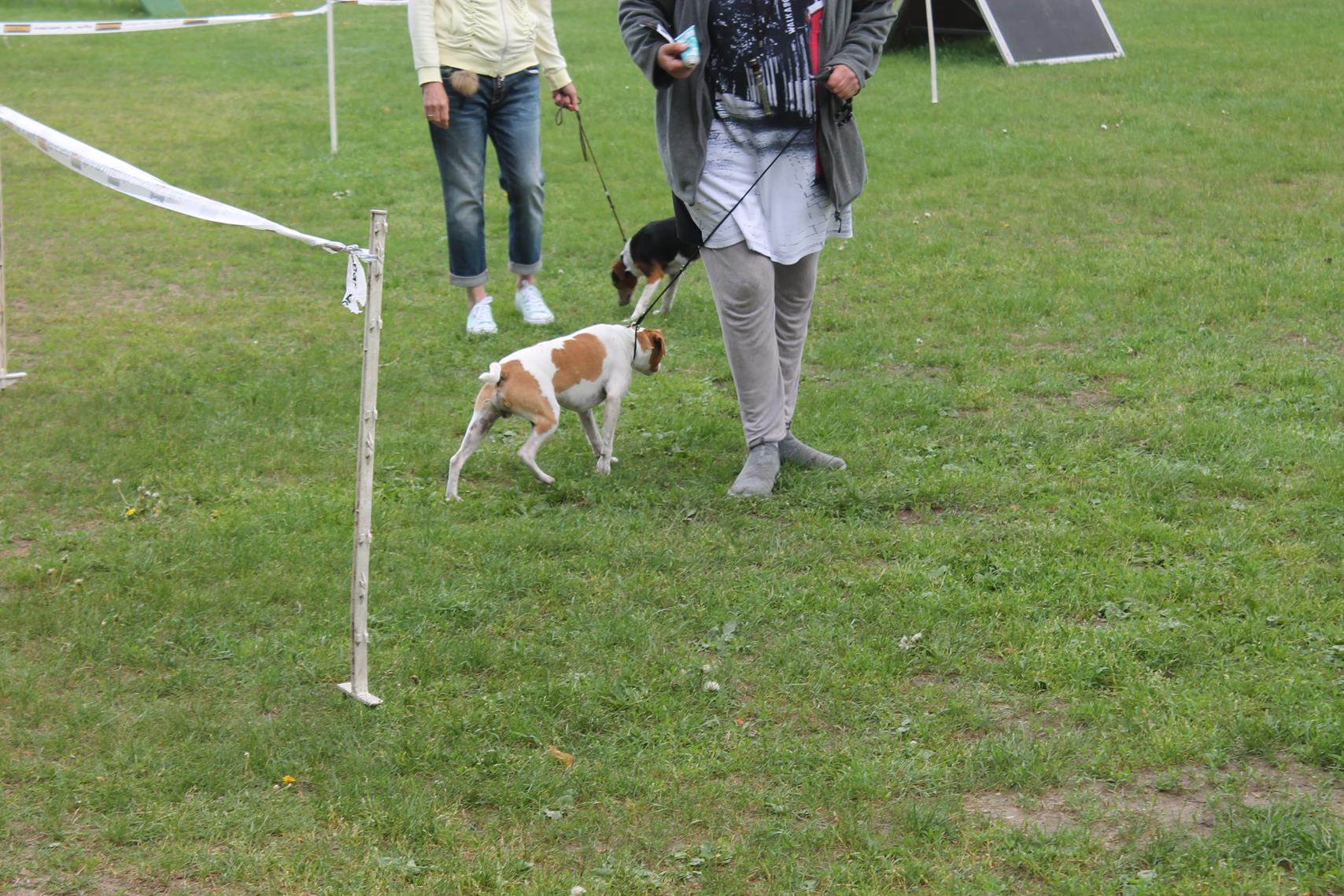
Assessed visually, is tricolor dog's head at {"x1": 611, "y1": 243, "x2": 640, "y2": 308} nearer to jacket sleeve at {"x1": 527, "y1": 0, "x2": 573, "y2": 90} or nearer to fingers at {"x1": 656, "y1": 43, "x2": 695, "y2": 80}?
jacket sleeve at {"x1": 527, "y1": 0, "x2": 573, "y2": 90}

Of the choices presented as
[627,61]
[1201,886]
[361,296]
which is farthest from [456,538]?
[627,61]

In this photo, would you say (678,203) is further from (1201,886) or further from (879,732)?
(1201,886)

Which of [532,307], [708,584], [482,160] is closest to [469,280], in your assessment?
[532,307]

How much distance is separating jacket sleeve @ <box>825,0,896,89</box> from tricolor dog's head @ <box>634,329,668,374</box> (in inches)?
54.0

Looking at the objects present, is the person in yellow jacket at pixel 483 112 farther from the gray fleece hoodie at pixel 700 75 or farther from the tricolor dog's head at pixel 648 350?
the gray fleece hoodie at pixel 700 75

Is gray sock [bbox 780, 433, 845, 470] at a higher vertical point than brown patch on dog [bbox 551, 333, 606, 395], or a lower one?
lower

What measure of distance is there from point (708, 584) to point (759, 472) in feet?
2.85

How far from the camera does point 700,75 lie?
4.68 m

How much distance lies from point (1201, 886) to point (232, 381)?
16.2 feet

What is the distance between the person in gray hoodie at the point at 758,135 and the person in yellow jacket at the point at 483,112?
2.11 meters

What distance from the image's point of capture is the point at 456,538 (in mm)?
4633

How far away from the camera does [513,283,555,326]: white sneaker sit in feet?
23.9

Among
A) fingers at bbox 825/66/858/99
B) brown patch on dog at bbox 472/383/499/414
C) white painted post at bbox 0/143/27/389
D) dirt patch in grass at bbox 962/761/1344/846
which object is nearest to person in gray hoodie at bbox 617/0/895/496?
fingers at bbox 825/66/858/99

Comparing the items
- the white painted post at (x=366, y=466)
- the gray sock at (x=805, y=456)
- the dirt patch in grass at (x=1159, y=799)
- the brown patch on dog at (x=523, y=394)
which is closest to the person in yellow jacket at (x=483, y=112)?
the brown patch on dog at (x=523, y=394)
